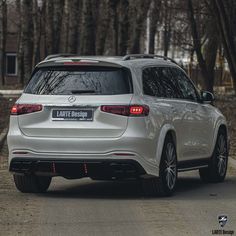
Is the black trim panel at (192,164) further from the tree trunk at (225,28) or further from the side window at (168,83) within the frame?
the tree trunk at (225,28)

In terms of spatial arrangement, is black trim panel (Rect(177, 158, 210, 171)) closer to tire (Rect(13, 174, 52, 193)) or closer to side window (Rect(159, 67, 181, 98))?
side window (Rect(159, 67, 181, 98))

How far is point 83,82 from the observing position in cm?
1129

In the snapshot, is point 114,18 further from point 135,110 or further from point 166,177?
point 135,110

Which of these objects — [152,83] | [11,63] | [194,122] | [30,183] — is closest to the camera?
[152,83]

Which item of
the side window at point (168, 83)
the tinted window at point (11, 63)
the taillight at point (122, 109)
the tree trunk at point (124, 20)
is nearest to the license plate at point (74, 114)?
the taillight at point (122, 109)

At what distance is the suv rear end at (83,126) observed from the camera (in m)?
10.9

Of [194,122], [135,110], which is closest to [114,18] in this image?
[194,122]

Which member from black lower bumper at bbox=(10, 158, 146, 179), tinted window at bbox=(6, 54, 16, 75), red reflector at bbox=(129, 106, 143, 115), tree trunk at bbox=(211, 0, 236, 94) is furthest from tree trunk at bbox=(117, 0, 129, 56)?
tinted window at bbox=(6, 54, 16, 75)

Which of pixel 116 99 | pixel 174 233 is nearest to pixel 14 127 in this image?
pixel 116 99

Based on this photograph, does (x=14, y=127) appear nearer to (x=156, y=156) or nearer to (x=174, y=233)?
(x=156, y=156)

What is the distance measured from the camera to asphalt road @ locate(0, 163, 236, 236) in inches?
360

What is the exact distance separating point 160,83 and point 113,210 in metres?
2.35

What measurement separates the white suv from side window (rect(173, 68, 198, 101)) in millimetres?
696

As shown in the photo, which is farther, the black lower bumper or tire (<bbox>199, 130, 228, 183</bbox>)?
tire (<bbox>199, 130, 228, 183</bbox>)
